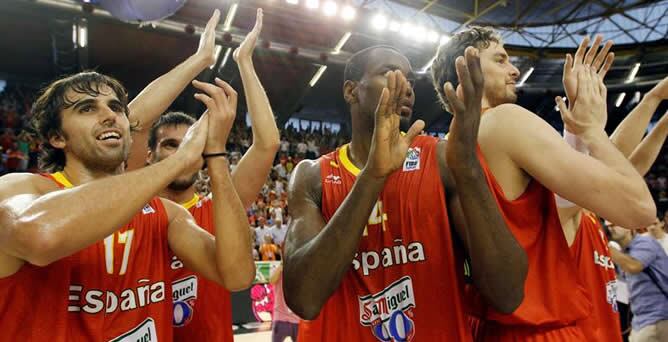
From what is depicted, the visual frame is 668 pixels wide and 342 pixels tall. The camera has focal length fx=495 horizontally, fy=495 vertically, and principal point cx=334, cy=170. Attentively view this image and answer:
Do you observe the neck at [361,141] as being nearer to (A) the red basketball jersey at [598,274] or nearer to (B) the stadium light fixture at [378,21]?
(A) the red basketball jersey at [598,274]

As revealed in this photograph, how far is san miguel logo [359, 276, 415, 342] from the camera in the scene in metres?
1.80

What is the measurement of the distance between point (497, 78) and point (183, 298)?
186 cm

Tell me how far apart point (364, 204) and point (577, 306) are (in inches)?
33.9

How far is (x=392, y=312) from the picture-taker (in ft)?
5.97

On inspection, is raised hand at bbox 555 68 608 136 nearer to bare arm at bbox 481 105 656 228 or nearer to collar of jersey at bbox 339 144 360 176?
bare arm at bbox 481 105 656 228

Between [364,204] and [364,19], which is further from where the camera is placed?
[364,19]

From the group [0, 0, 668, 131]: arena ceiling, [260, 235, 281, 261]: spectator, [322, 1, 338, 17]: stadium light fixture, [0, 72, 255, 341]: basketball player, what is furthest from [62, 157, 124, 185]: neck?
[322, 1, 338, 17]: stadium light fixture

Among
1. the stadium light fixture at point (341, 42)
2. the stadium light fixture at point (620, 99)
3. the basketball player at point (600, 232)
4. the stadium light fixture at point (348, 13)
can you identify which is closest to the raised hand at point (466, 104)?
the basketball player at point (600, 232)

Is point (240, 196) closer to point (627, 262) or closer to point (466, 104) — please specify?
point (466, 104)

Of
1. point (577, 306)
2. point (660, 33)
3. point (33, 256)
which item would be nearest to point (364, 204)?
point (577, 306)

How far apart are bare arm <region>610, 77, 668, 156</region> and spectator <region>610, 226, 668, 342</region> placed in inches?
74.7

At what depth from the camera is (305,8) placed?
1373 centimetres

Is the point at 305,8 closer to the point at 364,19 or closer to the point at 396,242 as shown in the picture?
the point at 364,19

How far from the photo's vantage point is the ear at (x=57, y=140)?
6.81 ft
